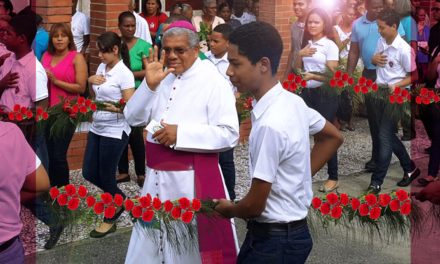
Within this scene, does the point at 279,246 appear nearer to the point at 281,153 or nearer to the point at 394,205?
the point at 281,153

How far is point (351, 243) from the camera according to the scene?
21.6 ft

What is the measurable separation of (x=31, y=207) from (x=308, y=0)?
5.64 metres

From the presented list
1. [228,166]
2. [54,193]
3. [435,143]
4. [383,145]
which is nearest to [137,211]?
[54,193]

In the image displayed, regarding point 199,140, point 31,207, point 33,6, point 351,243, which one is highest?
point 33,6

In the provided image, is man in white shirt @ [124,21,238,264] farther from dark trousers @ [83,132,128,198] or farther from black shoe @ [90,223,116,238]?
dark trousers @ [83,132,128,198]

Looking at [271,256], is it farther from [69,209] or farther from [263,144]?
[69,209]

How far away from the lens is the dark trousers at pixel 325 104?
8.22 meters

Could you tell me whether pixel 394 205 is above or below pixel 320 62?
below

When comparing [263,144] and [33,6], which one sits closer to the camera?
[263,144]

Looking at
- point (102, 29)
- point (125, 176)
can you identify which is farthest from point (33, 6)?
point (125, 176)

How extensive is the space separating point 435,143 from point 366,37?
1.33 meters

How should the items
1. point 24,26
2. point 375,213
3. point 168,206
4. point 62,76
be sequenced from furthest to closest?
point 62,76
point 24,26
point 375,213
point 168,206

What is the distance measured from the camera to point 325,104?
8234mm

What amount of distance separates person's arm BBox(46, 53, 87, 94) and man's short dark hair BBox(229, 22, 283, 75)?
359 centimetres
